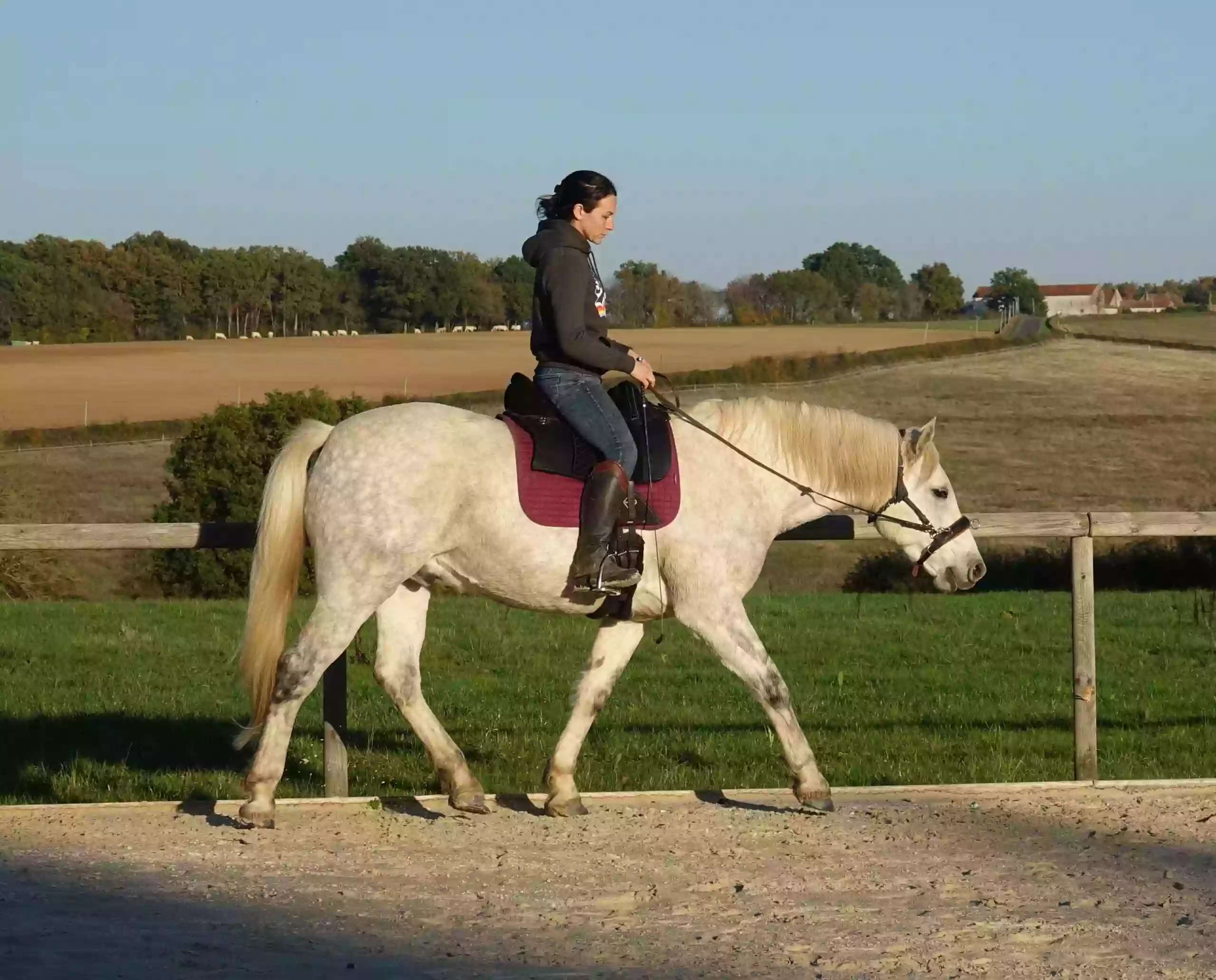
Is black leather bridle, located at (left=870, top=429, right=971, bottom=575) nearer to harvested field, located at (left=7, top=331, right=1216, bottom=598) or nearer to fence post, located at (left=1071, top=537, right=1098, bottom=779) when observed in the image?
fence post, located at (left=1071, top=537, right=1098, bottom=779)

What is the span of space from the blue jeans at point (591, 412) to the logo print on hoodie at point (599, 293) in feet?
0.93

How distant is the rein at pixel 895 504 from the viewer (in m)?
6.62

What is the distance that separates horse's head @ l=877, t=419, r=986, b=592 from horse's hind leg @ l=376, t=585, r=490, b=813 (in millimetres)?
2212

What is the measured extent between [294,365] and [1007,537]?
49.7 meters

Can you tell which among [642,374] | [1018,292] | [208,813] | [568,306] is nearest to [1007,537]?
[642,374]

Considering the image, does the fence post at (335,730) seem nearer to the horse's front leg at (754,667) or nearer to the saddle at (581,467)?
the saddle at (581,467)

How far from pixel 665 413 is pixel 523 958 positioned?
107 inches

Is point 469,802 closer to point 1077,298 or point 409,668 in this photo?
point 409,668

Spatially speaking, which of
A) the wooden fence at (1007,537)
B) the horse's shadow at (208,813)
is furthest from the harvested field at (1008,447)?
the horse's shadow at (208,813)

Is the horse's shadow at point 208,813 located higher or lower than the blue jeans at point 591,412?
lower

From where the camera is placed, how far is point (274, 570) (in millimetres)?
6281

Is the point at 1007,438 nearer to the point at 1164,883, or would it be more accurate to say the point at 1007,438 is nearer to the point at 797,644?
the point at 797,644

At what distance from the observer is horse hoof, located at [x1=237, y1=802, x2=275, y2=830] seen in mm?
6027

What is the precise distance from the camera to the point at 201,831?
616 centimetres
